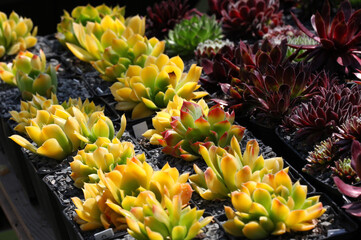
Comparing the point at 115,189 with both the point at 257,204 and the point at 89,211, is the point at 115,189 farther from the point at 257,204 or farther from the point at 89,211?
the point at 257,204

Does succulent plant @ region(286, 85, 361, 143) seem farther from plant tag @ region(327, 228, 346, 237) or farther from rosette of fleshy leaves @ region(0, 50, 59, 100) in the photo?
rosette of fleshy leaves @ region(0, 50, 59, 100)

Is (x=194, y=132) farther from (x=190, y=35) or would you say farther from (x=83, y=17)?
(x=83, y=17)

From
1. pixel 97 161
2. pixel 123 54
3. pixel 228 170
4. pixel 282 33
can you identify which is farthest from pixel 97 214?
pixel 282 33

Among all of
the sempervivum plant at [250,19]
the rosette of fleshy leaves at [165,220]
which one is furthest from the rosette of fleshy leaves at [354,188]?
the sempervivum plant at [250,19]

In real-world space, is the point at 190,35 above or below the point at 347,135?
above

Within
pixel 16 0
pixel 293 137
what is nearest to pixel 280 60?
pixel 293 137

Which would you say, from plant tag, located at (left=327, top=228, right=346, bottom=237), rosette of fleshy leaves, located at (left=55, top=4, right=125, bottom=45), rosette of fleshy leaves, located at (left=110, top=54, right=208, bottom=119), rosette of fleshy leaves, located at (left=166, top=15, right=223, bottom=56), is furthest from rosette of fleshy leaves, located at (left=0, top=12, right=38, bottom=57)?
plant tag, located at (left=327, top=228, right=346, bottom=237)

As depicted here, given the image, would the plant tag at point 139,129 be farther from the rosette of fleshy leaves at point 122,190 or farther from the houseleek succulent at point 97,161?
the rosette of fleshy leaves at point 122,190
